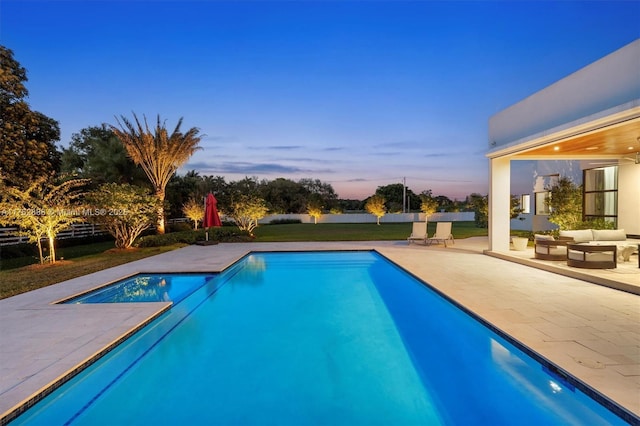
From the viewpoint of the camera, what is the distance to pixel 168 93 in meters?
17.0

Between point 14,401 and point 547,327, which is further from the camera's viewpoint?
point 547,327

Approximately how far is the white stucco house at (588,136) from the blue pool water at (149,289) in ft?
27.4

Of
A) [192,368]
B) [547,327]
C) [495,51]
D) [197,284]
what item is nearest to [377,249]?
[197,284]

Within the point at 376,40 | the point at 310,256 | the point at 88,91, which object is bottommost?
the point at 310,256

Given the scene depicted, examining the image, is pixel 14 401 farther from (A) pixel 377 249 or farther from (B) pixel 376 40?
(B) pixel 376 40

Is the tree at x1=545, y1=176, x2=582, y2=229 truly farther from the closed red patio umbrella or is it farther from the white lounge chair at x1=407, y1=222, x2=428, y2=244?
the closed red patio umbrella

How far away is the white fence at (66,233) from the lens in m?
13.3

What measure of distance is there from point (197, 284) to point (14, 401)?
4.97 meters

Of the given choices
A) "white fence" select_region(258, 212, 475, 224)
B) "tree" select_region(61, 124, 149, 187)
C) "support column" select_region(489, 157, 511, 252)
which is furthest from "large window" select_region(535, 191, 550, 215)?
"tree" select_region(61, 124, 149, 187)

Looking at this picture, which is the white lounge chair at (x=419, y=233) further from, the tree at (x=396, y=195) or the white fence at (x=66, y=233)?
the tree at (x=396, y=195)

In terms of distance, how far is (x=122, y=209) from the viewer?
11523mm

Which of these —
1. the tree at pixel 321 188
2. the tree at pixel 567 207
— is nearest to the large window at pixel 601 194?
the tree at pixel 567 207

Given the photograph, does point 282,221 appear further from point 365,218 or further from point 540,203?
point 540,203

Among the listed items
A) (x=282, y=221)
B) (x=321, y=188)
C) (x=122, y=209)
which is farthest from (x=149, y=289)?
(x=321, y=188)
